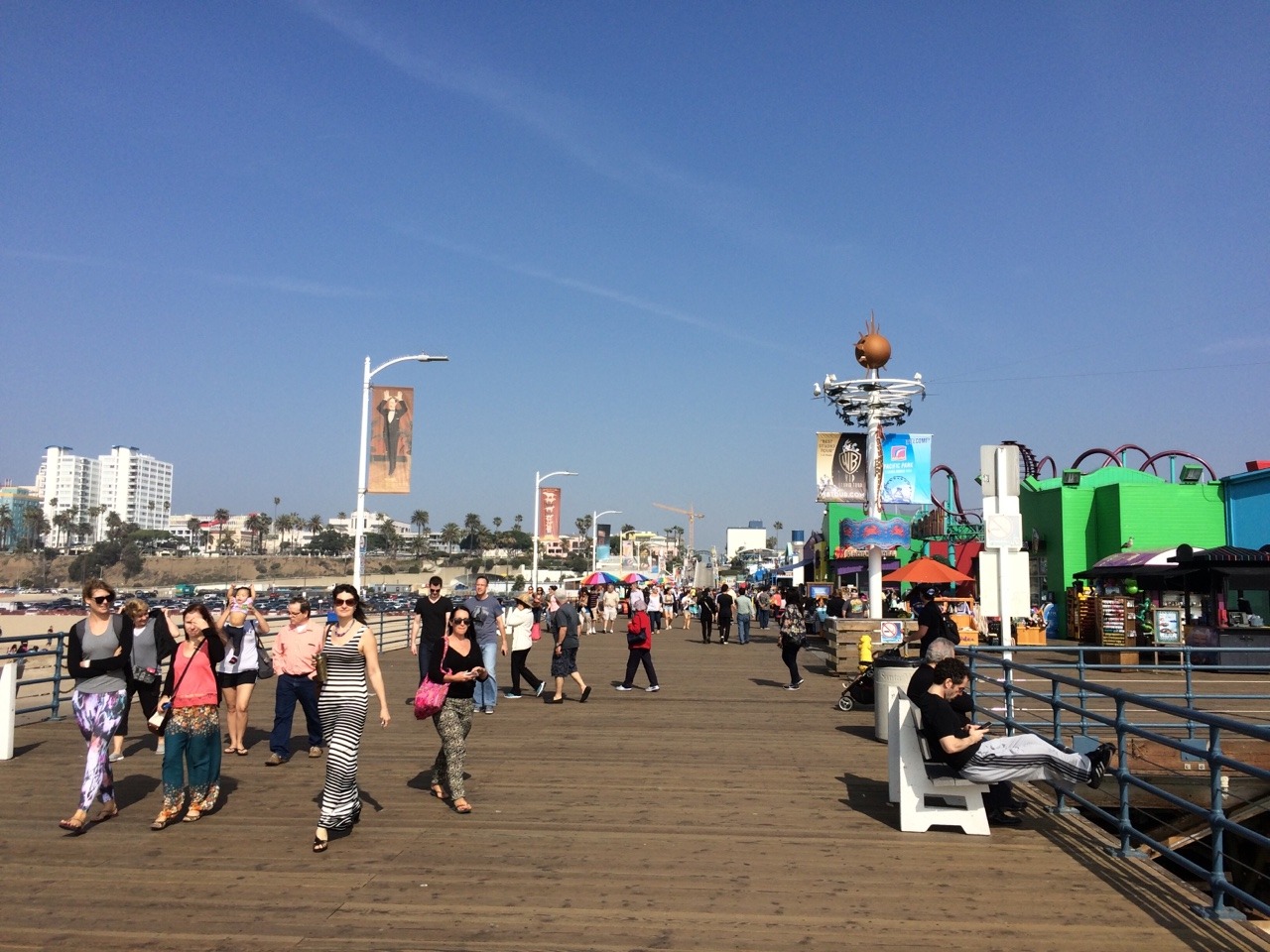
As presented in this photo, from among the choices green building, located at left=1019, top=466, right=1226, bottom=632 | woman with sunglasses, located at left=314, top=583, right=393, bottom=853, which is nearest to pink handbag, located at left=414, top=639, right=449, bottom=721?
woman with sunglasses, located at left=314, top=583, right=393, bottom=853

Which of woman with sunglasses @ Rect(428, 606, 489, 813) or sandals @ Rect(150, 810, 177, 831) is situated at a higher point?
woman with sunglasses @ Rect(428, 606, 489, 813)

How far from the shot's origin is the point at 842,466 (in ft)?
102

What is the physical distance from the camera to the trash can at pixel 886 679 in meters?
10.8

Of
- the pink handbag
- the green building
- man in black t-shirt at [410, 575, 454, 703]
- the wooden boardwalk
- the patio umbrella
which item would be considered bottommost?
the wooden boardwalk

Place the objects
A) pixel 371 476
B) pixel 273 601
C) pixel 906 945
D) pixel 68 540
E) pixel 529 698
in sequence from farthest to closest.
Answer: pixel 68 540
pixel 273 601
pixel 371 476
pixel 529 698
pixel 906 945

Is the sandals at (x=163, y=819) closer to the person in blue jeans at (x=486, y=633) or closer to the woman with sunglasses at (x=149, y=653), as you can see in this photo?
the woman with sunglasses at (x=149, y=653)

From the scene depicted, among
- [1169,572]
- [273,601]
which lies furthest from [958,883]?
[273,601]

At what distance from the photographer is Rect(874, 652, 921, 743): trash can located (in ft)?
35.3

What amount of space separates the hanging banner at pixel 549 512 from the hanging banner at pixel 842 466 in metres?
17.2

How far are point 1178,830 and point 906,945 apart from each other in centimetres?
780

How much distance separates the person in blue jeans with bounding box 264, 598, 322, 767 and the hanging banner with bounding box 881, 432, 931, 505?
23.5 m

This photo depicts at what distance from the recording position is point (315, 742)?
10555mm

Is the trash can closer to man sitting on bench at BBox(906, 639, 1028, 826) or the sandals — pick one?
man sitting on bench at BBox(906, 639, 1028, 826)

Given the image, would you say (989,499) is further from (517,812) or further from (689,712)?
(517,812)
